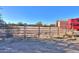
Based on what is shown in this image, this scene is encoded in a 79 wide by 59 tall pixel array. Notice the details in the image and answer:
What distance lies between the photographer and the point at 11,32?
3.16 meters

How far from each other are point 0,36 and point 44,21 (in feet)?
2.65

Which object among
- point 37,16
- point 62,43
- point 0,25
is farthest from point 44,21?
point 0,25

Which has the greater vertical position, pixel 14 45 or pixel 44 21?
pixel 44 21

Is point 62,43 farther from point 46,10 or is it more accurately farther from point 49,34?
point 46,10

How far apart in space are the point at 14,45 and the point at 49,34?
2.10ft

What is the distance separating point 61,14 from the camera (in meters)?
3.17

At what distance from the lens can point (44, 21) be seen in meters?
3.16

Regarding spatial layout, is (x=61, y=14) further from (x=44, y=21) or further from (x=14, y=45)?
(x=14, y=45)
